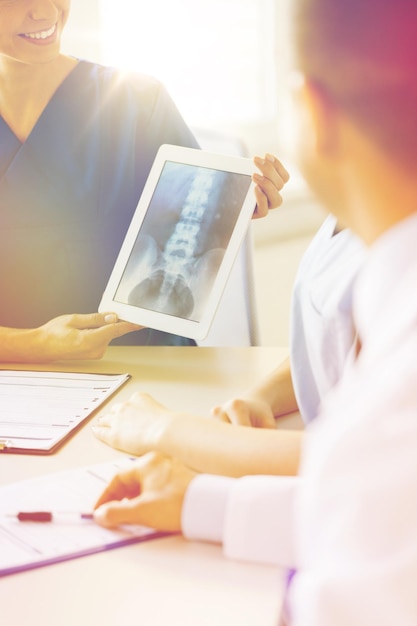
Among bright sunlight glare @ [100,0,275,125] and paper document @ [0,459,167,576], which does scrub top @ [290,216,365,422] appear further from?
bright sunlight glare @ [100,0,275,125]

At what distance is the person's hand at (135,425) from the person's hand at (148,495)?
10 cm

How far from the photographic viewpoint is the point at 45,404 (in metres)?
1.03

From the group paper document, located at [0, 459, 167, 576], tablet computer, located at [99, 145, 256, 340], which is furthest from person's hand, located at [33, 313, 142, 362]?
paper document, located at [0, 459, 167, 576]

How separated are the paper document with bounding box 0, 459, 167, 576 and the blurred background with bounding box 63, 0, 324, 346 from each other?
156 cm

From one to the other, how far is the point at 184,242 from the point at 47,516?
1.74ft

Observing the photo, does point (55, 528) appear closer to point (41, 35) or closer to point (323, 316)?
point (323, 316)

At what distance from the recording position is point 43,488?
2.59 feet

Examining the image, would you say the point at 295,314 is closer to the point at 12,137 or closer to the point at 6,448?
the point at 6,448

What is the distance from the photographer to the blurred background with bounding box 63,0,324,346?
7.45 ft

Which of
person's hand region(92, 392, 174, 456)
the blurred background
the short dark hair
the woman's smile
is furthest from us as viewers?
the blurred background

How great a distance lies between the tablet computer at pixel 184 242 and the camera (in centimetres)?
115

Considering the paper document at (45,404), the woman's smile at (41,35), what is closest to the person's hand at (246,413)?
the paper document at (45,404)

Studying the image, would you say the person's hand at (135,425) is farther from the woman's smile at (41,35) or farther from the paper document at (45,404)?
the woman's smile at (41,35)

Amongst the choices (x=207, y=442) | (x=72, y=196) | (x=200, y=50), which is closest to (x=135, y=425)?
(x=207, y=442)
